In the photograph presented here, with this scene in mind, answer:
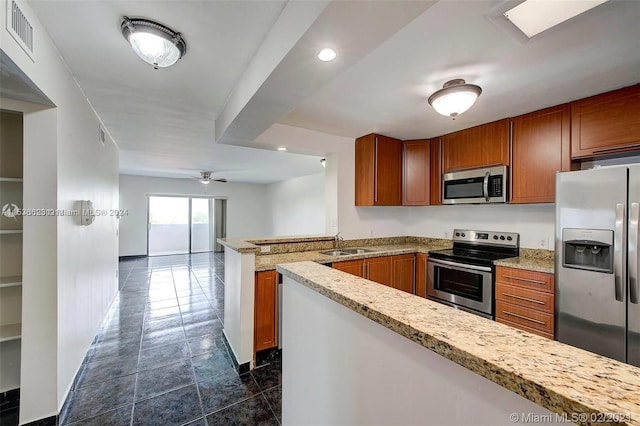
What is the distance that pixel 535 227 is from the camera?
2939 mm

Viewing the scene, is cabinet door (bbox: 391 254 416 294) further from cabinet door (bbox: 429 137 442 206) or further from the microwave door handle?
the microwave door handle

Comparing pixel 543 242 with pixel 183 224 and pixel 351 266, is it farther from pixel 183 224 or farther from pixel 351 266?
pixel 183 224

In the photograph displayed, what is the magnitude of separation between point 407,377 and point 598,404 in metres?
0.43

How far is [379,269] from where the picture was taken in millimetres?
3129

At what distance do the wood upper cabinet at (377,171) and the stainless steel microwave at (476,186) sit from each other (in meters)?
0.65

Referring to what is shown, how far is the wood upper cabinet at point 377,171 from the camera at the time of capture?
3.45m

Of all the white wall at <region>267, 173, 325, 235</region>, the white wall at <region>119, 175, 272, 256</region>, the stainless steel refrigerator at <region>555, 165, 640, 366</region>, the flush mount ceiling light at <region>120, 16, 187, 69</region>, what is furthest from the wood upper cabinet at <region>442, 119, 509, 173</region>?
the white wall at <region>119, 175, 272, 256</region>

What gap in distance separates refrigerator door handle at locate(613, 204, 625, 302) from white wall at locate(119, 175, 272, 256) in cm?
866

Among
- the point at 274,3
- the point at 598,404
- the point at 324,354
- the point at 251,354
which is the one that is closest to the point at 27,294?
the point at 251,354

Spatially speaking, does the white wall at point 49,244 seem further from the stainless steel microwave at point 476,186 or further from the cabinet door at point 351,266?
the stainless steel microwave at point 476,186

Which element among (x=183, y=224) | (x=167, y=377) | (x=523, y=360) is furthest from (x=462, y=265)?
(x=183, y=224)

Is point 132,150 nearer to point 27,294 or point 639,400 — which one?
point 27,294

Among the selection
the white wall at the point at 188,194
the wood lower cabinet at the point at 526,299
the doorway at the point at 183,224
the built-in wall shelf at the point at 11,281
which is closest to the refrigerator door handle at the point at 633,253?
the wood lower cabinet at the point at 526,299

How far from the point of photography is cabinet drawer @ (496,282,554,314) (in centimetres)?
228
